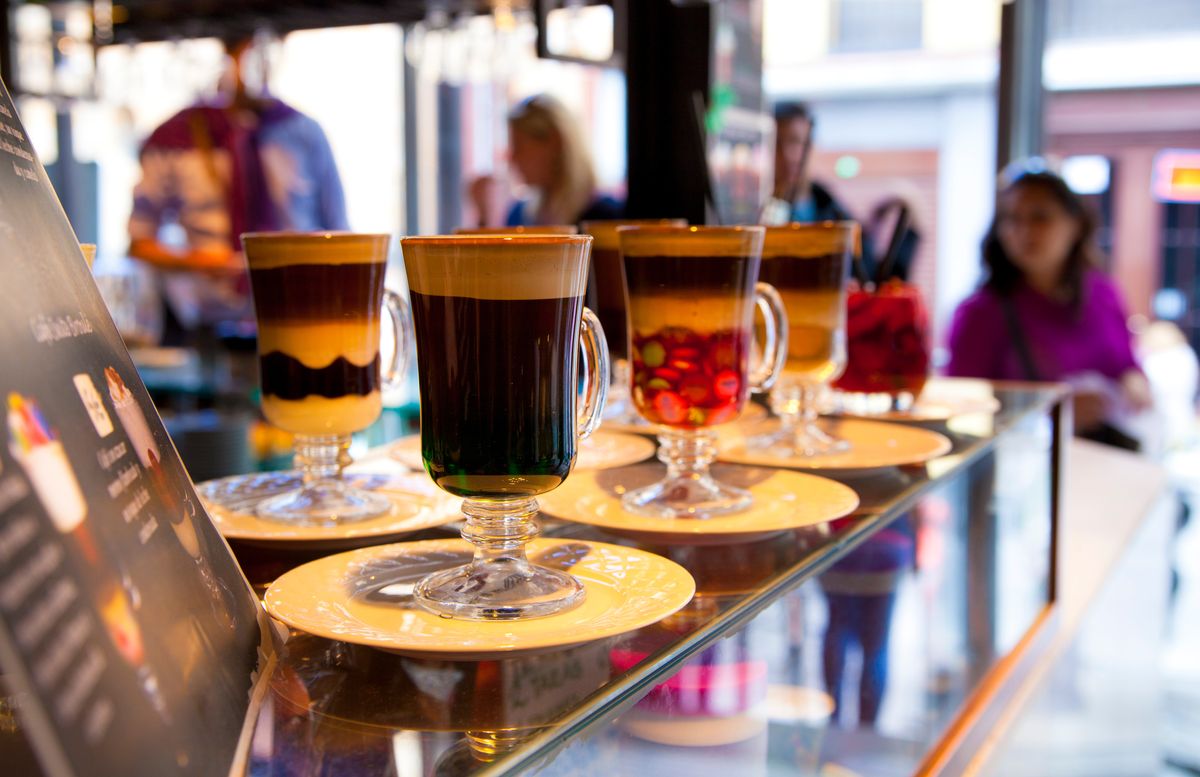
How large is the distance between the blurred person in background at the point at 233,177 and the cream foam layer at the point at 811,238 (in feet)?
10.5

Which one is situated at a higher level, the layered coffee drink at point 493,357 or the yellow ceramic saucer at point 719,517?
A: the layered coffee drink at point 493,357

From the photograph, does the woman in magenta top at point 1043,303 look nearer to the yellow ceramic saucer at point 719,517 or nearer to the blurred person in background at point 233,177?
the blurred person in background at point 233,177

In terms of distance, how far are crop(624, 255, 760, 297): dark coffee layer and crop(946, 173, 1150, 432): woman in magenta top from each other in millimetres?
2820

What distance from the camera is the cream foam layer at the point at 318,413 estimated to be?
1080mm

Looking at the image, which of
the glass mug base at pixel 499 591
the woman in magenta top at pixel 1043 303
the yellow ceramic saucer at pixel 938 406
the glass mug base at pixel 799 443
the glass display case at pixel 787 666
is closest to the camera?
the glass display case at pixel 787 666

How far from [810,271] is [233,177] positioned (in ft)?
11.3

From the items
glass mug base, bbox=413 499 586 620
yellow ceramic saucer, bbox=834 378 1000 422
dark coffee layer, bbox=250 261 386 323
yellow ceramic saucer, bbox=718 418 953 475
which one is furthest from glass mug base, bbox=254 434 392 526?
yellow ceramic saucer, bbox=834 378 1000 422

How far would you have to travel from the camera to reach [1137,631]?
212cm

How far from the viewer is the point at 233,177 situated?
4379mm

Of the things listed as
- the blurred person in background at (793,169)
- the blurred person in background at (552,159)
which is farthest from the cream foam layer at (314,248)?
the blurred person in background at (552,159)

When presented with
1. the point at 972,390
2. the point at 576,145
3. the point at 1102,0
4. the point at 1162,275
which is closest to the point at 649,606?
the point at 972,390

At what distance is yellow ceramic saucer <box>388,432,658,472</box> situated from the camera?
1294mm

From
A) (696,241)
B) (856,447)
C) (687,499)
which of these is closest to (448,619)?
(687,499)

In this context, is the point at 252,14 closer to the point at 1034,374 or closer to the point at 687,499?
the point at 1034,374
